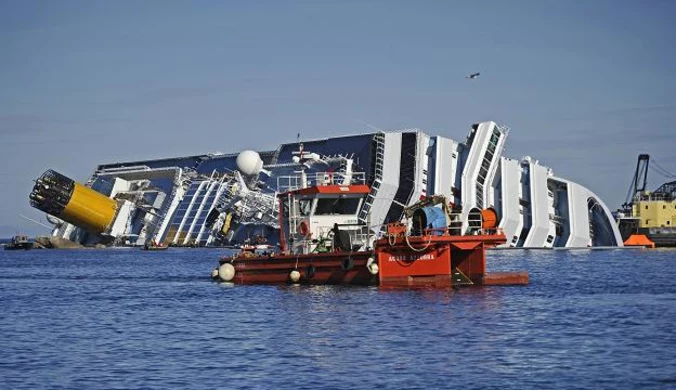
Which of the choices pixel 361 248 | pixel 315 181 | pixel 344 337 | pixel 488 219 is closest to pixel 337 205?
pixel 361 248

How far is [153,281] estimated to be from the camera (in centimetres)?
6253

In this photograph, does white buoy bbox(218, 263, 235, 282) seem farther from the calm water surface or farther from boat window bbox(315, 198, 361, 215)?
boat window bbox(315, 198, 361, 215)

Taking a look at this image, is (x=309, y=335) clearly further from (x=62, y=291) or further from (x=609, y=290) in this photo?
(x=62, y=291)

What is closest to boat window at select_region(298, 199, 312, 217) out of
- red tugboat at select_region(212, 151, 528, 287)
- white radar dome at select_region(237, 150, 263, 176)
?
red tugboat at select_region(212, 151, 528, 287)

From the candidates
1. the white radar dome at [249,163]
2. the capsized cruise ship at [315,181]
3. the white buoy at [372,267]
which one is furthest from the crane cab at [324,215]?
the white radar dome at [249,163]

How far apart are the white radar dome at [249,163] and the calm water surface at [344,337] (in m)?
68.9

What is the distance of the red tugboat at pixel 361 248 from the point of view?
149ft

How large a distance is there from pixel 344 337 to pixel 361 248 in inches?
703

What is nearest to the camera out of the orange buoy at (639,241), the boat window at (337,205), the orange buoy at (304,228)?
the orange buoy at (304,228)

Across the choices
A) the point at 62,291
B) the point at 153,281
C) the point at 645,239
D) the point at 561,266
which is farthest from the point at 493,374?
the point at 645,239

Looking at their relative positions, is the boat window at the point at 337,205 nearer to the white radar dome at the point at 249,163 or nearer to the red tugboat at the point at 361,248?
the red tugboat at the point at 361,248

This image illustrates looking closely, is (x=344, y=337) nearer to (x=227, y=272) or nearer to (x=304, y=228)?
(x=304, y=228)

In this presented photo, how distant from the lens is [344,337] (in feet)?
107

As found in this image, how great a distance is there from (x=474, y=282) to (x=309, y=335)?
51.5ft
